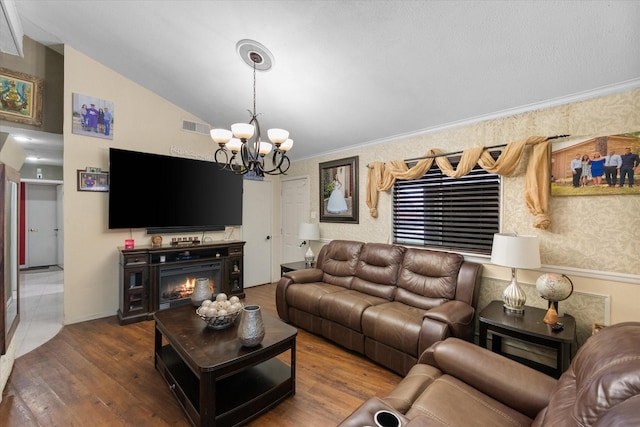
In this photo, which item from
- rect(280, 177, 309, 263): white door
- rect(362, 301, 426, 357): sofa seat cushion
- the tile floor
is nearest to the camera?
rect(362, 301, 426, 357): sofa seat cushion

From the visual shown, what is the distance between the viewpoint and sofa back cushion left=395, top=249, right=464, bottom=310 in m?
2.74

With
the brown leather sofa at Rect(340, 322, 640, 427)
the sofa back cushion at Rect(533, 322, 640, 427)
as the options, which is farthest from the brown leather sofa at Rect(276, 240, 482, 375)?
the sofa back cushion at Rect(533, 322, 640, 427)

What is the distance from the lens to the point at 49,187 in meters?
6.52

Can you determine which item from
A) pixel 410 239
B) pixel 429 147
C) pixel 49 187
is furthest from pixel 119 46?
pixel 49 187

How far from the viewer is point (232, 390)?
6.53 feet

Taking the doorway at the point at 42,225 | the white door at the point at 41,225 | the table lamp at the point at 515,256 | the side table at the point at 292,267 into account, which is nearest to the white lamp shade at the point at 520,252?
the table lamp at the point at 515,256

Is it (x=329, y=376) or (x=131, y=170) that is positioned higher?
(x=131, y=170)

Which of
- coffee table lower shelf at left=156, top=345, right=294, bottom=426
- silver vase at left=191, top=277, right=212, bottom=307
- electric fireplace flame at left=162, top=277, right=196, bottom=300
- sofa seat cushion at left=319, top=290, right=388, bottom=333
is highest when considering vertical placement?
silver vase at left=191, top=277, right=212, bottom=307

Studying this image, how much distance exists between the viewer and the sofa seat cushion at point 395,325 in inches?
Result: 91.2

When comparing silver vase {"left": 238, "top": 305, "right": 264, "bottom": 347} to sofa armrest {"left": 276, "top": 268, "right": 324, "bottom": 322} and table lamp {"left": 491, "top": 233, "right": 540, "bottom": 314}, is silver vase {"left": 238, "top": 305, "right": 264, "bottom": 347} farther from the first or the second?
table lamp {"left": 491, "top": 233, "right": 540, "bottom": 314}

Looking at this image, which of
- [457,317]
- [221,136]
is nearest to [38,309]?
[221,136]

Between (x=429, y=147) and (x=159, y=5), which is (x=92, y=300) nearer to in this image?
(x=159, y=5)

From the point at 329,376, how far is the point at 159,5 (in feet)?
12.2

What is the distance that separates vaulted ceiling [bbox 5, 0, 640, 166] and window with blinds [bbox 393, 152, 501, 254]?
66 cm
